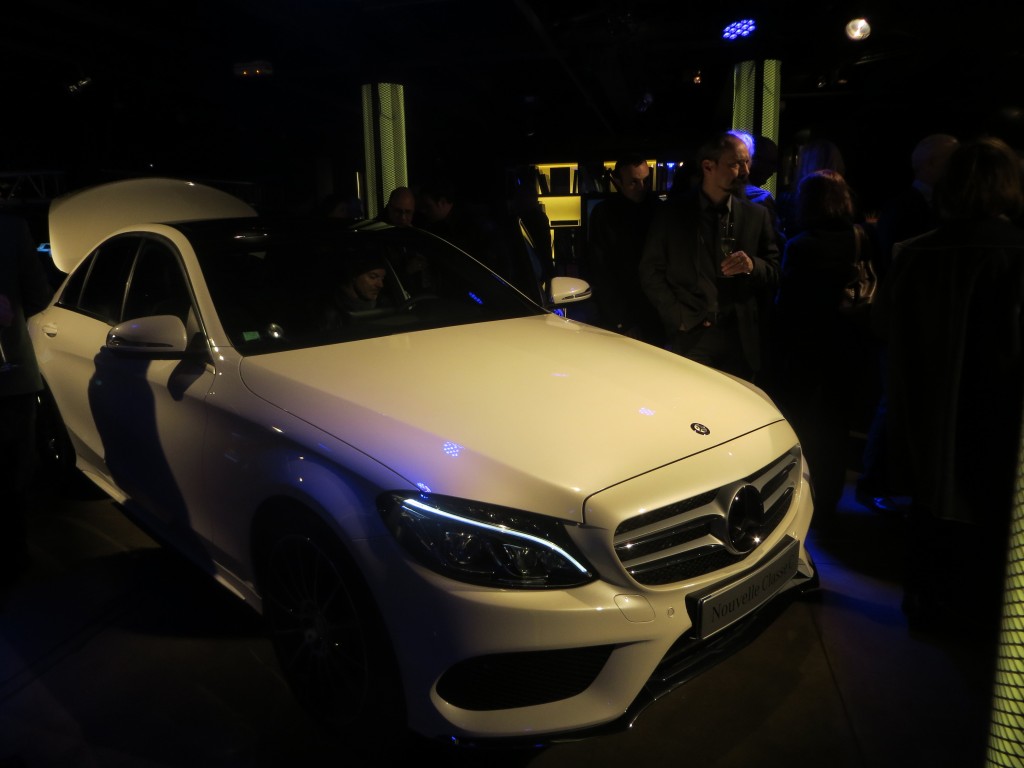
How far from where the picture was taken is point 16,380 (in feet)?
10.9

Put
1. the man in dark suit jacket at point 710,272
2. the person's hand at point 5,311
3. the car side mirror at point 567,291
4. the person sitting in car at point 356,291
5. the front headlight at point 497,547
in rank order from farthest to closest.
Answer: the man in dark suit jacket at point 710,272 < the car side mirror at point 567,291 < the person's hand at point 5,311 < the person sitting in car at point 356,291 < the front headlight at point 497,547

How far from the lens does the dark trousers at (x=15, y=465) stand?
133 inches

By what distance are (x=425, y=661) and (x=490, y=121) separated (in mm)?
12263

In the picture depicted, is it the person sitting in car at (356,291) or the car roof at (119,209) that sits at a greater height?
the car roof at (119,209)

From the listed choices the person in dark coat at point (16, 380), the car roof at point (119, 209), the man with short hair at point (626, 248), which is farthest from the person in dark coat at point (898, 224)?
the person in dark coat at point (16, 380)

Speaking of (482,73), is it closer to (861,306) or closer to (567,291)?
(567,291)

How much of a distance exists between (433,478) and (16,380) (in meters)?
2.36

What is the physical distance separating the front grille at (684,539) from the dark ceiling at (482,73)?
537 cm

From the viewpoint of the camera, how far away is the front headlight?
182 centimetres

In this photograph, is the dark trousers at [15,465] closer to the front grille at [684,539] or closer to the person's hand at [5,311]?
the person's hand at [5,311]

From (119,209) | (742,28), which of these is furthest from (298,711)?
(742,28)

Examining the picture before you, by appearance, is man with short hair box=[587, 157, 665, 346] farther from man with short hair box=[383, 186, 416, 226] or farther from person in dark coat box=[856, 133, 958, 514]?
man with short hair box=[383, 186, 416, 226]

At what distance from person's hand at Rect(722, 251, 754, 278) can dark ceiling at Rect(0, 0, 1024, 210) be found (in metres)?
3.66

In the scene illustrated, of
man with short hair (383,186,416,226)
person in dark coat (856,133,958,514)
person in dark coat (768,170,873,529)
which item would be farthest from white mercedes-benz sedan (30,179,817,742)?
man with short hair (383,186,416,226)
